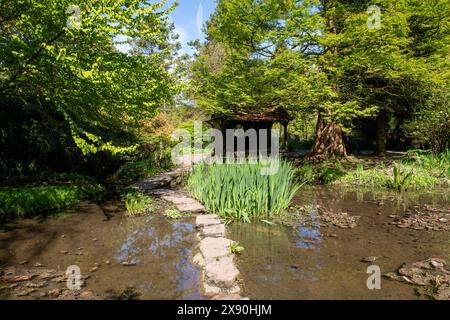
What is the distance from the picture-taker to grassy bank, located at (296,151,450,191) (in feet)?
32.1

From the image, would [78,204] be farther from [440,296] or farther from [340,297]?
[440,296]

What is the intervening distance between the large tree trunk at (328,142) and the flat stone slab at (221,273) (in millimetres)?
11437

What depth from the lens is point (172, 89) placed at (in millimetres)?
6777

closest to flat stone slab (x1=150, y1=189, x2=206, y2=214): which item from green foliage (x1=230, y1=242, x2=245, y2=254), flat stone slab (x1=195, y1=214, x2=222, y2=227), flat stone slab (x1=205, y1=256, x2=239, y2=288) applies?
flat stone slab (x1=195, y1=214, x2=222, y2=227)

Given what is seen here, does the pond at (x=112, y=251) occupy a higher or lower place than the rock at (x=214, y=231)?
lower

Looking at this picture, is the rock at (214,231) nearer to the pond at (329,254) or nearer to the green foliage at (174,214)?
the pond at (329,254)

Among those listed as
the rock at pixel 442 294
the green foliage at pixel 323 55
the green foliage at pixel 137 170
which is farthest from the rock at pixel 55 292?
the green foliage at pixel 137 170

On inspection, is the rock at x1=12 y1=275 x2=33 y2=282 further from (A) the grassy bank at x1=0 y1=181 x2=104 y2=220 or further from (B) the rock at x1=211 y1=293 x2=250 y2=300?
(A) the grassy bank at x1=0 y1=181 x2=104 y2=220

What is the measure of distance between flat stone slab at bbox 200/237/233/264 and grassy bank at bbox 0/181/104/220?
4.47 meters

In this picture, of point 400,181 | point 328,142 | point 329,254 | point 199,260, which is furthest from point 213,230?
point 328,142

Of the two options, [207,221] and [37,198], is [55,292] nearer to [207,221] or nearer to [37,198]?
[207,221]

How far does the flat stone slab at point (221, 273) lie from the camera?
3729 millimetres
